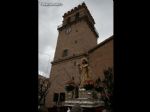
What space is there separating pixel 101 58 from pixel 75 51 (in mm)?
4749

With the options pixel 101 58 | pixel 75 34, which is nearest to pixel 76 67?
pixel 101 58

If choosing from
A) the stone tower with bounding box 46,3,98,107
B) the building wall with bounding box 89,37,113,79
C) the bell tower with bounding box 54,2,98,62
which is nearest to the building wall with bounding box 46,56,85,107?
the stone tower with bounding box 46,3,98,107

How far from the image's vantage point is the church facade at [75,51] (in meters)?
24.9

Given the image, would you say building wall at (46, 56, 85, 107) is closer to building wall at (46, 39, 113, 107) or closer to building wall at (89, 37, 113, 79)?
building wall at (46, 39, 113, 107)

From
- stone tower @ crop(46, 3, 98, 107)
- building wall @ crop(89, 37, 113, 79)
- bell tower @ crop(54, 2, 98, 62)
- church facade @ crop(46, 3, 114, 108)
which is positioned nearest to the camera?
building wall @ crop(89, 37, 113, 79)

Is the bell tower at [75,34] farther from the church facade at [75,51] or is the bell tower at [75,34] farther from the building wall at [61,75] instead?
the building wall at [61,75]

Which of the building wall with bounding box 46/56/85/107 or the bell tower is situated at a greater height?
the bell tower

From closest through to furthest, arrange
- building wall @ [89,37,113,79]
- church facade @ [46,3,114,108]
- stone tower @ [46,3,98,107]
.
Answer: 1. building wall @ [89,37,113,79]
2. church facade @ [46,3,114,108]
3. stone tower @ [46,3,98,107]

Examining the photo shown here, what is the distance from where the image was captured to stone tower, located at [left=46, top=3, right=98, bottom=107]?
27062 mm

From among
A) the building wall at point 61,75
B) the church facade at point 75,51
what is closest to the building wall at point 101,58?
the church facade at point 75,51

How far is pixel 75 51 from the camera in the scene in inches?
1102

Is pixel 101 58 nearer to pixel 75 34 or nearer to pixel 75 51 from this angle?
pixel 75 51

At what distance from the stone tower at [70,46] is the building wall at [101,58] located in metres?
1.54
